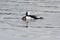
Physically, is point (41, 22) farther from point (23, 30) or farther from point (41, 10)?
point (41, 10)

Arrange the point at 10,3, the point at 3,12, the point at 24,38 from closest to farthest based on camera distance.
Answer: the point at 24,38 → the point at 3,12 → the point at 10,3

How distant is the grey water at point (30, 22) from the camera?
10.9 metres

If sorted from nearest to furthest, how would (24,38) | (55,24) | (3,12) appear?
1. (24,38)
2. (55,24)
3. (3,12)

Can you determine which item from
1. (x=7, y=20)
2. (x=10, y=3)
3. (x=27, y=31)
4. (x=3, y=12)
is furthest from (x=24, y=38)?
(x=10, y=3)

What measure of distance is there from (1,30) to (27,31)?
97 centimetres

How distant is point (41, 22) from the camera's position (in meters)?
12.6

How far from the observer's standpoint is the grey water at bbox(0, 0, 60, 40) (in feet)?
35.6

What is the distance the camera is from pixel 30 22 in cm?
1252

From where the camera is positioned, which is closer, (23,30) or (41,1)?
(23,30)

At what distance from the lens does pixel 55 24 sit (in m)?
12.4

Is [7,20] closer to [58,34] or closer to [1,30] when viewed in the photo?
[1,30]

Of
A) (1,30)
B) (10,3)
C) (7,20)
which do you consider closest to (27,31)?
(1,30)

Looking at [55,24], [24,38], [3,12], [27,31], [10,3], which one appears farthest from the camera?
[10,3]

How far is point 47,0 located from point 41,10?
2763mm
